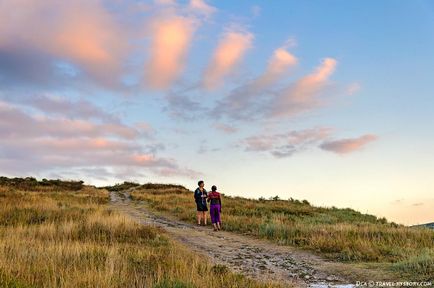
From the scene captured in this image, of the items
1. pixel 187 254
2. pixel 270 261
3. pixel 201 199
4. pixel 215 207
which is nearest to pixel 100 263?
pixel 187 254

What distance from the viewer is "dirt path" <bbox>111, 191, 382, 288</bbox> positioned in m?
10.3

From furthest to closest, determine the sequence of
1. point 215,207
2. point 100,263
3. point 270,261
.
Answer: point 215,207 → point 270,261 → point 100,263

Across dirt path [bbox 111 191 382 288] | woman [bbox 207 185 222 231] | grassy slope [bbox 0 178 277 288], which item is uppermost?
woman [bbox 207 185 222 231]

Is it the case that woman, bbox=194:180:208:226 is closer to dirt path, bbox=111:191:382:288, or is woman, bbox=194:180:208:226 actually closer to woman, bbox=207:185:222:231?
woman, bbox=207:185:222:231

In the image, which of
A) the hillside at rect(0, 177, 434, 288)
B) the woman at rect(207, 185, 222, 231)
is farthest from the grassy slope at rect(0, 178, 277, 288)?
the woman at rect(207, 185, 222, 231)

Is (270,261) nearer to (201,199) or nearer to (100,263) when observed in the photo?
(100,263)

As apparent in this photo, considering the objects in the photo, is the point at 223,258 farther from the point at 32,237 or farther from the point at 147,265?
the point at 32,237

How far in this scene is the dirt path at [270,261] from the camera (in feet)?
33.9

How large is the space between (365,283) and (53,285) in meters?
6.80

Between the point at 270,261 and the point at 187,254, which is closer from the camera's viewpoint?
the point at 187,254

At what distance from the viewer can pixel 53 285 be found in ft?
24.4

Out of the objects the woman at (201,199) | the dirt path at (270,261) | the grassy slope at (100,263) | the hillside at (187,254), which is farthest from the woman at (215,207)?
the grassy slope at (100,263)

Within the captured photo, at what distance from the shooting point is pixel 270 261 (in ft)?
41.6

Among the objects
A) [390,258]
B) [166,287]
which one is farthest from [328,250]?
[166,287]
